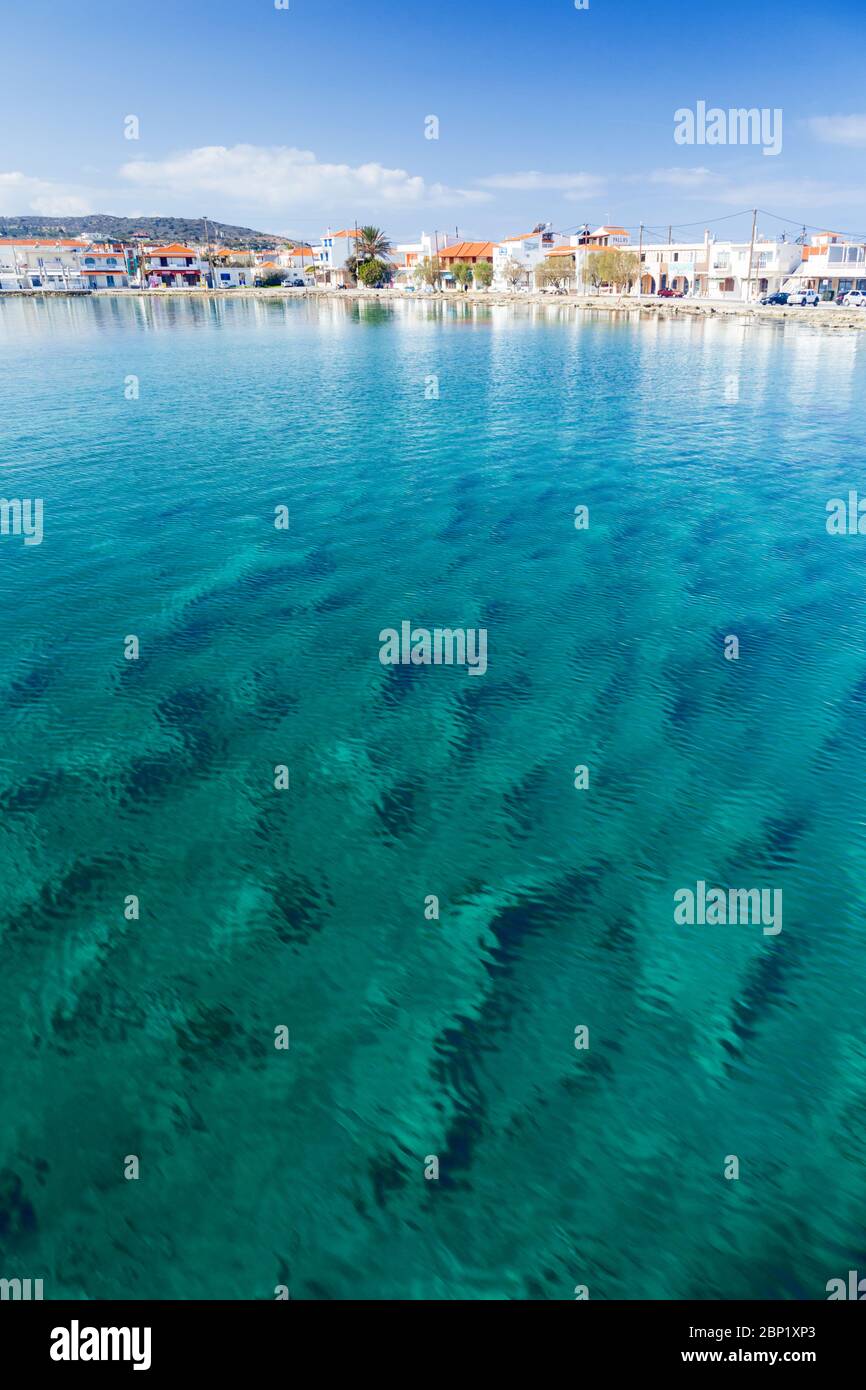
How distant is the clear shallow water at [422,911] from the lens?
8.25 meters

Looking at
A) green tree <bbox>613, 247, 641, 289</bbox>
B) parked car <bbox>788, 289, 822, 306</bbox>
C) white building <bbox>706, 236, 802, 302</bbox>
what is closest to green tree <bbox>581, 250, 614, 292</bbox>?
green tree <bbox>613, 247, 641, 289</bbox>

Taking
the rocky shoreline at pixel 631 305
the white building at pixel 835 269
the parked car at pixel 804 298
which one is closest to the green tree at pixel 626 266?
the rocky shoreline at pixel 631 305

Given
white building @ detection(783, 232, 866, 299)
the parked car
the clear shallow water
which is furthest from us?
white building @ detection(783, 232, 866, 299)

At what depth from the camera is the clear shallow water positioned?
27.1ft

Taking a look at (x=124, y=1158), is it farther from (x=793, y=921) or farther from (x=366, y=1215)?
(x=793, y=921)

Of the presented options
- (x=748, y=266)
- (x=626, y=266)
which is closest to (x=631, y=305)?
(x=626, y=266)

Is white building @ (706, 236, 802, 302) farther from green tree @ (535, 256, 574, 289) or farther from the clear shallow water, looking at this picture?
the clear shallow water

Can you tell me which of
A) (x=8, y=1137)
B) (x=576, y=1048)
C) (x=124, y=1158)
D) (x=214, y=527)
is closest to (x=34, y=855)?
(x=8, y=1137)

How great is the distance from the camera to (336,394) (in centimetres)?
5566

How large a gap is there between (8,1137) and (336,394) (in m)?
54.4

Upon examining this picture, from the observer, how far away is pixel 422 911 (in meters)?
12.0

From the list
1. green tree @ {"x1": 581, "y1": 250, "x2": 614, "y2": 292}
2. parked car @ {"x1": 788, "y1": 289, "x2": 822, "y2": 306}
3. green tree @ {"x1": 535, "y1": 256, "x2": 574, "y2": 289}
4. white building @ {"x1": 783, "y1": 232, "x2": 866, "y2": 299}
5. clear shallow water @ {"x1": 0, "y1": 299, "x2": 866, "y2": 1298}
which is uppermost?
green tree @ {"x1": 535, "y1": 256, "x2": 574, "y2": 289}

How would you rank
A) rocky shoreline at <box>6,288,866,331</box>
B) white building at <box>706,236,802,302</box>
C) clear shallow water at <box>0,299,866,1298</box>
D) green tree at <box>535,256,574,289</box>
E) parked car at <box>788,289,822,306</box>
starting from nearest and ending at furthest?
1. clear shallow water at <box>0,299,866,1298</box>
2. rocky shoreline at <box>6,288,866,331</box>
3. parked car at <box>788,289,822,306</box>
4. white building at <box>706,236,802,302</box>
5. green tree at <box>535,256,574,289</box>

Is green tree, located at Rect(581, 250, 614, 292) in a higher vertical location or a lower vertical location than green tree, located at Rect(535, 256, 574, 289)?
lower
